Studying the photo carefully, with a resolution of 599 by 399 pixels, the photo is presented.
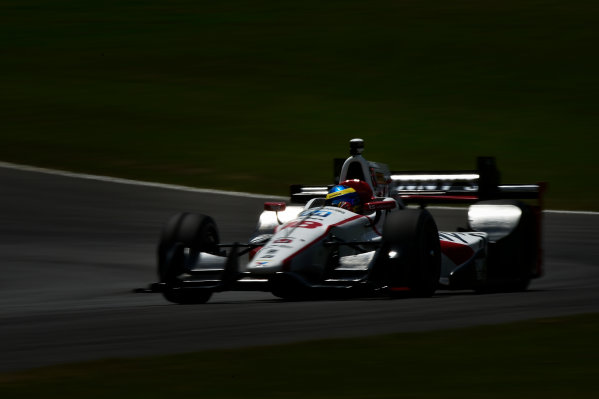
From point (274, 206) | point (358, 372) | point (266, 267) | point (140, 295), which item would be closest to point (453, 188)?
point (274, 206)

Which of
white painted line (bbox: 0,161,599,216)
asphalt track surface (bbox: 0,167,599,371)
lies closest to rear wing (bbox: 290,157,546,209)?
asphalt track surface (bbox: 0,167,599,371)

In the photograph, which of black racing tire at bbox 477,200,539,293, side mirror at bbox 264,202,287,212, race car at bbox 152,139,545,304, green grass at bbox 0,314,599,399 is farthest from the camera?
black racing tire at bbox 477,200,539,293

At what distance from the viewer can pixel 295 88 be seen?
90.1 feet

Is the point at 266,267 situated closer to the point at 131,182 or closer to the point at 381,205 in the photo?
the point at 381,205

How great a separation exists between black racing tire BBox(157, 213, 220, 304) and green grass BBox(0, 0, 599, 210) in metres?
9.34

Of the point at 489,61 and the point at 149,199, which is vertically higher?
the point at 489,61

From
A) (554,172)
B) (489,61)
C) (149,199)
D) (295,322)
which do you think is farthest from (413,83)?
(295,322)

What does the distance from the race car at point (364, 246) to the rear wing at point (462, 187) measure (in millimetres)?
14

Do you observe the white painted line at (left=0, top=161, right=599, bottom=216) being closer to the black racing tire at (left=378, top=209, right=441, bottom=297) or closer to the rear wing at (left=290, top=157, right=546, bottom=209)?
the rear wing at (left=290, top=157, right=546, bottom=209)

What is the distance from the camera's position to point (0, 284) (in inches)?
Answer: 472

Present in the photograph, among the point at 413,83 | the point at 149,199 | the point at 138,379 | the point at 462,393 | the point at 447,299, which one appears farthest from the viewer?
the point at 413,83

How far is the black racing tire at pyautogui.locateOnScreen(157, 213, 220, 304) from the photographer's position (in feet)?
32.1

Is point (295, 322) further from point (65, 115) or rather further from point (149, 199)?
point (65, 115)

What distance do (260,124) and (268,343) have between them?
17.9 meters
